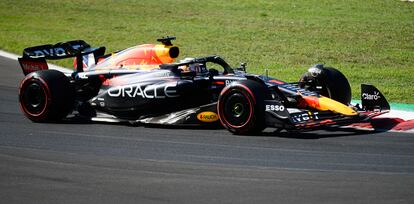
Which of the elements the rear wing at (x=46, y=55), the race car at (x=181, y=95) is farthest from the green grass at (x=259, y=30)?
the rear wing at (x=46, y=55)

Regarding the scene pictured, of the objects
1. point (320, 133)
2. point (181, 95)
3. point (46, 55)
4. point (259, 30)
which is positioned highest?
point (46, 55)

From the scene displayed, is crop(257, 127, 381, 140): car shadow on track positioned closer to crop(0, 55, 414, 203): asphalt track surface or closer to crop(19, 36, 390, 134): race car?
crop(0, 55, 414, 203): asphalt track surface

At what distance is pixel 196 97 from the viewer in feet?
43.5

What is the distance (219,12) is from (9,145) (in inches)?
768

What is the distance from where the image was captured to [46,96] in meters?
13.7

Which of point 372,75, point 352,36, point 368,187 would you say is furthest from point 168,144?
point 352,36

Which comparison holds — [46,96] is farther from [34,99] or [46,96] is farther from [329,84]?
[329,84]

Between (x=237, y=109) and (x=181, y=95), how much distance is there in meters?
1.10

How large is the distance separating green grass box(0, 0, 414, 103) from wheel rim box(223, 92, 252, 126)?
4.75 m

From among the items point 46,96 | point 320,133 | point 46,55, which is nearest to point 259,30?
point 46,55

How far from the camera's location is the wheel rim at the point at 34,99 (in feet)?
45.4

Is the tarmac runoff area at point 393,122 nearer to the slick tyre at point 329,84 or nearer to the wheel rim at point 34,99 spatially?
the slick tyre at point 329,84

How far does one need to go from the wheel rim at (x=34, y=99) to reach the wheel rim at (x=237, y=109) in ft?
9.99

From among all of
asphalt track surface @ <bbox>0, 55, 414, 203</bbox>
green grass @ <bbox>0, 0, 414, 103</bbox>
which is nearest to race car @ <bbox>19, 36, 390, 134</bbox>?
asphalt track surface @ <bbox>0, 55, 414, 203</bbox>
